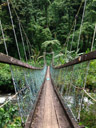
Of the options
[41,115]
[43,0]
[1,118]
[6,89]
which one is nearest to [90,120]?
[41,115]

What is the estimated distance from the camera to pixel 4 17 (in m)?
8.43

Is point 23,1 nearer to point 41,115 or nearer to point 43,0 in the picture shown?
point 43,0

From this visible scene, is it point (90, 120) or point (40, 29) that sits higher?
point (40, 29)

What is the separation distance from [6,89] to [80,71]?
558 centimetres

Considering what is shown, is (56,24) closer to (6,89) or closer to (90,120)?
(6,89)

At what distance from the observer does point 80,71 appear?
1.10 metres

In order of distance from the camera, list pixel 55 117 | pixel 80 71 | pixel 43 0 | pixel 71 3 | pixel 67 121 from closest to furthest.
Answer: pixel 80 71, pixel 67 121, pixel 55 117, pixel 71 3, pixel 43 0

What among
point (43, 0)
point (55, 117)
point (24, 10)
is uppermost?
point (43, 0)

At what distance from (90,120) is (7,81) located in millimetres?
5003

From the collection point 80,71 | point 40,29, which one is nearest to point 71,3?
point 40,29

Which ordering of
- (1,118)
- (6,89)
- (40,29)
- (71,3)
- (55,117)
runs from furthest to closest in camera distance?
(40,29) < (71,3) < (6,89) < (55,117) < (1,118)

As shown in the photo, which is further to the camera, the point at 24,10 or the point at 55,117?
the point at 24,10

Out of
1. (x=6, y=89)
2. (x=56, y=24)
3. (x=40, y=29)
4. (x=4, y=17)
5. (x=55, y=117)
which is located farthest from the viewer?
(x=56, y=24)

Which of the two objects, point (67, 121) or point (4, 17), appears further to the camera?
point (4, 17)
